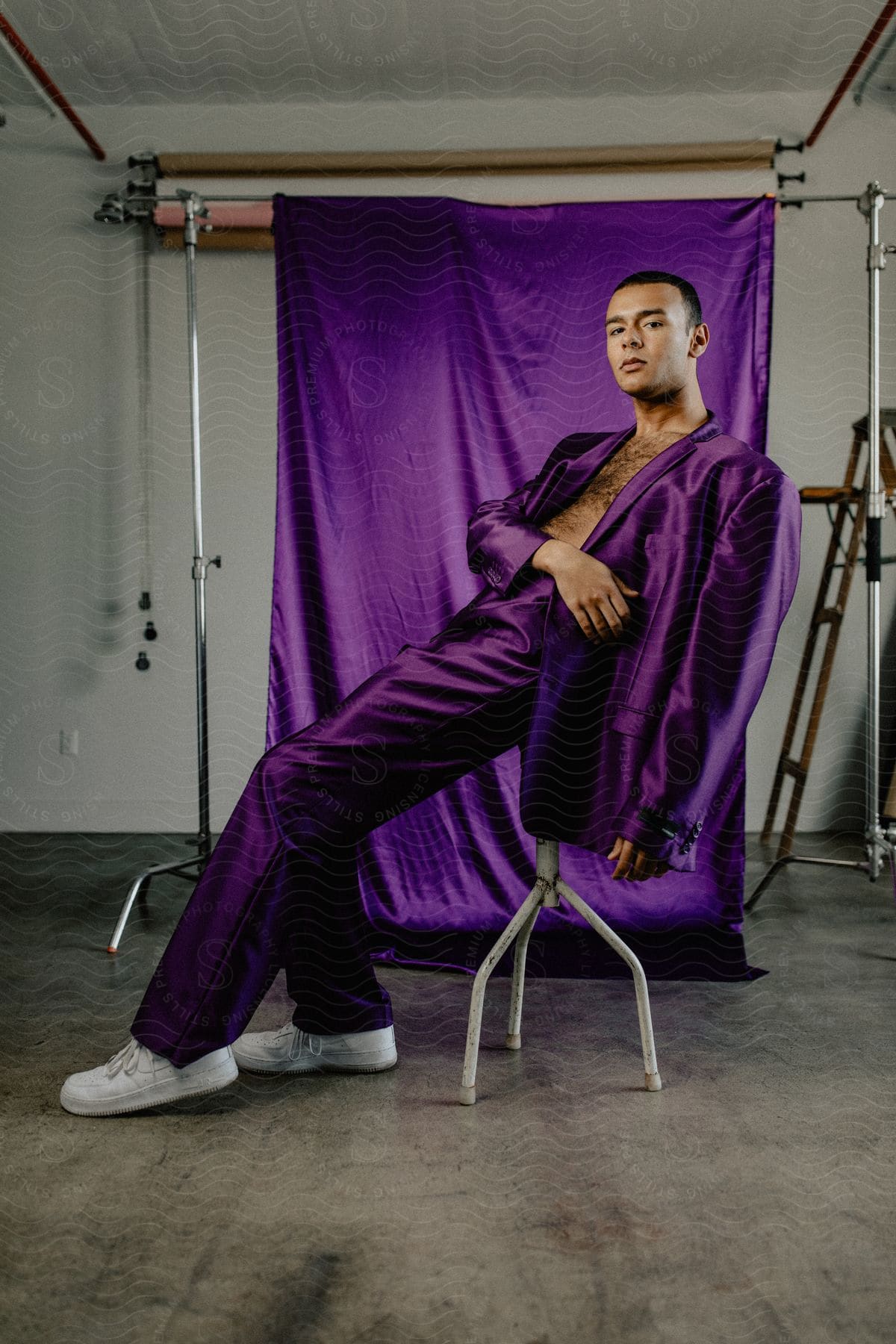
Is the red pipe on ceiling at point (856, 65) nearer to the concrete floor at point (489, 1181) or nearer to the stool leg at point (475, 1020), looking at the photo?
the concrete floor at point (489, 1181)

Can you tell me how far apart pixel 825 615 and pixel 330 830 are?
1.99 meters

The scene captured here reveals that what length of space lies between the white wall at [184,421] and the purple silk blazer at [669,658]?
1729mm

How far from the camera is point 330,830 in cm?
173

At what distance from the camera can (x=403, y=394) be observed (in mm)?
2416

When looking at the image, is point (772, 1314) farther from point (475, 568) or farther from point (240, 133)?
point (240, 133)

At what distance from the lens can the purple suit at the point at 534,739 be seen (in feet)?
5.41

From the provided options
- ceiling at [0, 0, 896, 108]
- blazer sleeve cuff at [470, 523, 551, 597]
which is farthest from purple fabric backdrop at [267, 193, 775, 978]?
ceiling at [0, 0, 896, 108]

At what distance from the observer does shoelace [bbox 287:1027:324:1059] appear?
5.80ft

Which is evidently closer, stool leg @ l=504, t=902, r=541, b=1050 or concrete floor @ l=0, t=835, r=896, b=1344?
concrete floor @ l=0, t=835, r=896, b=1344

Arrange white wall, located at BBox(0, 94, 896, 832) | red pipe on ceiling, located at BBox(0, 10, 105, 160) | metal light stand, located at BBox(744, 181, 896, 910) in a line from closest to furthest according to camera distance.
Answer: metal light stand, located at BBox(744, 181, 896, 910) < red pipe on ceiling, located at BBox(0, 10, 105, 160) < white wall, located at BBox(0, 94, 896, 832)

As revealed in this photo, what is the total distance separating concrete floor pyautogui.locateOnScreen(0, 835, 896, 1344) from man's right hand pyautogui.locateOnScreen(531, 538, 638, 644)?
75 cm

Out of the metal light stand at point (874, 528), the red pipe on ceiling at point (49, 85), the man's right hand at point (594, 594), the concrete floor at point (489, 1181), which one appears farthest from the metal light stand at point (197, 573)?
the metal light stand at point (874, 528)

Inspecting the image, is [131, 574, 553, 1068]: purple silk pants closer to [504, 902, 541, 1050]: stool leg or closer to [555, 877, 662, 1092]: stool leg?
[504, 902, 541, 1050]: stool leg

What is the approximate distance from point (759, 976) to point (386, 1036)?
874 mm
